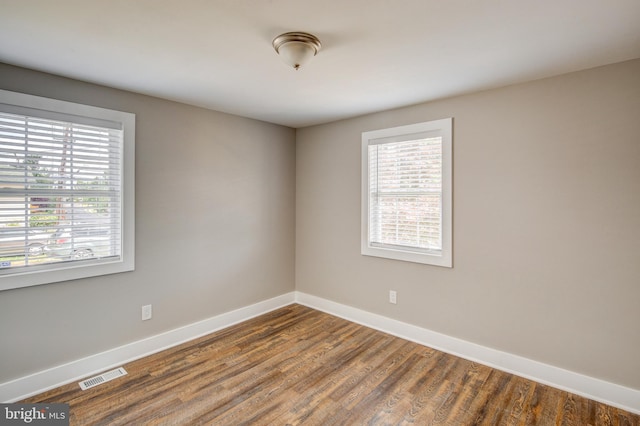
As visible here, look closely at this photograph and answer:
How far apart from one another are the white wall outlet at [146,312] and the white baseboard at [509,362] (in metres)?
2.04

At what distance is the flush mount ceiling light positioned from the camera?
186 cm

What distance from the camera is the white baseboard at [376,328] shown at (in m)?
2.28

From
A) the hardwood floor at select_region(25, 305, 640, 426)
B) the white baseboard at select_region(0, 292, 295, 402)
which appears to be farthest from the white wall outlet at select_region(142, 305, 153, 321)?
the hardwood floor at select_region(25, 305, 640, 426)

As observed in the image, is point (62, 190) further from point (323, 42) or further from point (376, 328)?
point (376, 328)

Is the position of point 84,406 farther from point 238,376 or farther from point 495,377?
point 495,377

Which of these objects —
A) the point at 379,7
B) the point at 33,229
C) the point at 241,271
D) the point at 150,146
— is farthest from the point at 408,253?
the point at 33,229

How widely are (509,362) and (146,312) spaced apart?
3.22 m

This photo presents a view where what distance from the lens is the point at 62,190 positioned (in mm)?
2510

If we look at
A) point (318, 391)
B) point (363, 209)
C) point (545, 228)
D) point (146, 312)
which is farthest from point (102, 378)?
point (545, 228)

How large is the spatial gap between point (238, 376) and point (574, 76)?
3.46m

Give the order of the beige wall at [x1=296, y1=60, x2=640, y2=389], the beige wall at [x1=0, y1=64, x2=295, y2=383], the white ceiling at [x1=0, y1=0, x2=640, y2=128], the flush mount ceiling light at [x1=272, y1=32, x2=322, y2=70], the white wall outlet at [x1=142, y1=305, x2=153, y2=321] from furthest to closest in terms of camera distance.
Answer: the white wall outlet at [x1=142, y1=305, x2=153, y2=321] → the beige wall at [x1=0, y1=64, x2=295, y2=383] → the beige wall at [x1=296, y1=60, x2=640, y2=389] → the flush mount ceiling light at [x1=272, y1=32, x2=322, y2=70] → the white ceiling at [x1=0, y1=0, x2=640, y2=128]

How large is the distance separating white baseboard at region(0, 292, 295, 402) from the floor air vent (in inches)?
3.1

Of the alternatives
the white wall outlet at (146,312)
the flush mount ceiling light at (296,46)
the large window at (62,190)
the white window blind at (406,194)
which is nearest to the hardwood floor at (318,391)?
the white wall outlet at (146,312)

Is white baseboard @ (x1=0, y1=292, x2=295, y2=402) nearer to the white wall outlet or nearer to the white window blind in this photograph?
the white wall outlet
